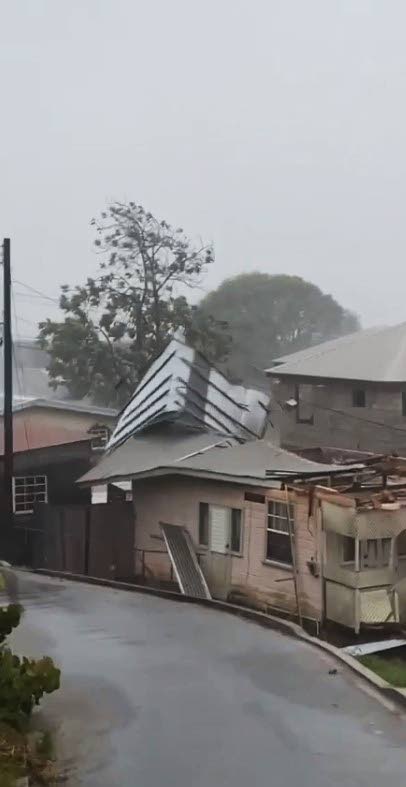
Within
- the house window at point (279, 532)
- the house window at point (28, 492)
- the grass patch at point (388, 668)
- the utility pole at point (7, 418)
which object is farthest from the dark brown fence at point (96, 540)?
the grass patch at point (388, 668)

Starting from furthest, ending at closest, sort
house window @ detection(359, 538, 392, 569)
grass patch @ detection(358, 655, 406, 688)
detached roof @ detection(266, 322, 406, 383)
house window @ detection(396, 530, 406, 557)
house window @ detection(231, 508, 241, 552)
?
detached roof @ detection(266, 322, 406, 383) < house window @ detection(231, 508, 241, 552) < house window @ detection(396, 530, 406, 557) < house window @ detection(359, 538, 392, 569) < grass patch @ detection(358, 655, 406, 688)

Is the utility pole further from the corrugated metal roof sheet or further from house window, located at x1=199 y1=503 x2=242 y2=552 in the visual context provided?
house window, located at x1=199 y1=503 x2=242 y2=552

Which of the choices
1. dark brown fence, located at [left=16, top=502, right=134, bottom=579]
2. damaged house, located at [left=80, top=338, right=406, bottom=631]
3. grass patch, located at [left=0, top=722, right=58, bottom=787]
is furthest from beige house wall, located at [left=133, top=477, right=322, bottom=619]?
grass patch, located at [left=0, top=722, right=58, bottom=787]

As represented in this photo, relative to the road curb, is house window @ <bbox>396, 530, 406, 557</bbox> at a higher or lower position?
higher

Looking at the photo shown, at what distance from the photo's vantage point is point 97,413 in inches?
1293

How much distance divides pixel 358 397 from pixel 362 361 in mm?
1562

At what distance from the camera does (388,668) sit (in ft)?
41.3

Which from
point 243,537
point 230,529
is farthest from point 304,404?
point 243,537

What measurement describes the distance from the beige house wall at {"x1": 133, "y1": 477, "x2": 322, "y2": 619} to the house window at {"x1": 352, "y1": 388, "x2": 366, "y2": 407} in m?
12.7

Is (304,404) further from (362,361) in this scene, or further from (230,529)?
(230,529)

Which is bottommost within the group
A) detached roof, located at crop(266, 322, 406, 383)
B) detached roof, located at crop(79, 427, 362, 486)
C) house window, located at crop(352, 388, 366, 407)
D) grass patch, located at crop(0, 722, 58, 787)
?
grass patch, located at crop(0, 722, 58, 787)

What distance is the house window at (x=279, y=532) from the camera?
1565 centimetres

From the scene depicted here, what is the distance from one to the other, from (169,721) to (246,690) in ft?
4.75

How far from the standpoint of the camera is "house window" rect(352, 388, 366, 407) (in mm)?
29859
